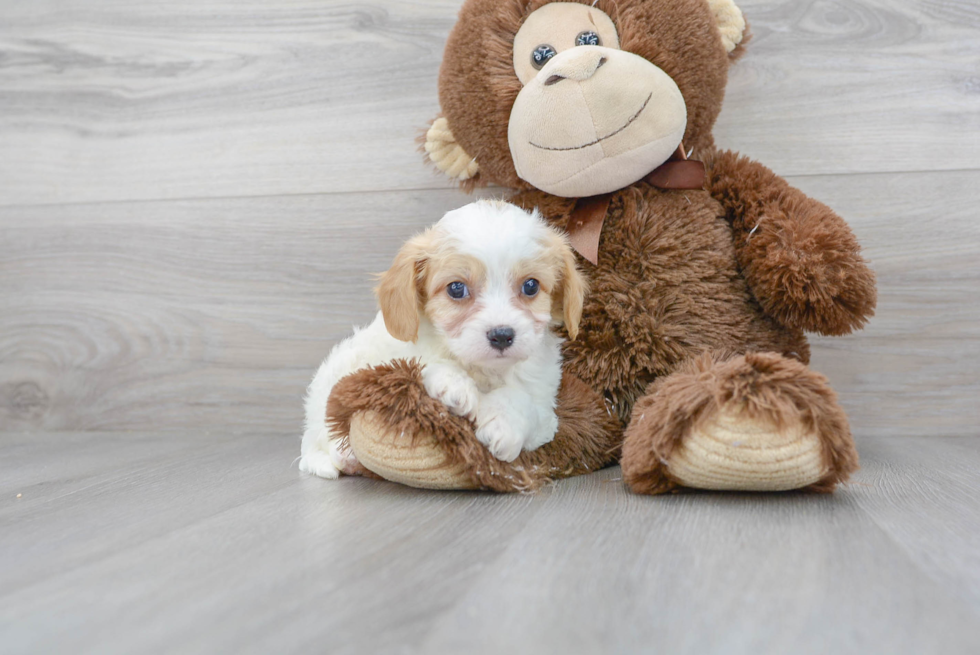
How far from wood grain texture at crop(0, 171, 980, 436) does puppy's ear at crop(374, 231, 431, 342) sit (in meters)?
0.54

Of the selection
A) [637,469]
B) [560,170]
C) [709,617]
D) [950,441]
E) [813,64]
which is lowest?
[950,441]

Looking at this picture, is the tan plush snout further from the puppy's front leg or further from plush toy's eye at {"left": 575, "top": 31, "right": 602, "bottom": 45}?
the puppy's front leg

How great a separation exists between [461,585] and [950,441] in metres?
1.14

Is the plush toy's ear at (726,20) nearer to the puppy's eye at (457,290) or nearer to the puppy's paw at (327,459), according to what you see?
the puppy's eye at (457,290)

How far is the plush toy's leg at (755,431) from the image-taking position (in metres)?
0.83

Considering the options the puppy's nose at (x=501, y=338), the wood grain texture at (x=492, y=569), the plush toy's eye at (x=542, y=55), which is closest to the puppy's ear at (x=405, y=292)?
the puppy's nose at (x=501, y=338)

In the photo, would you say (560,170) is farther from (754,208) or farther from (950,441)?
(950,441)

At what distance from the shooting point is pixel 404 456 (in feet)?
3.07

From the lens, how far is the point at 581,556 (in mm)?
698

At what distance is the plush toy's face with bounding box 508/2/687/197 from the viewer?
3.47 feet

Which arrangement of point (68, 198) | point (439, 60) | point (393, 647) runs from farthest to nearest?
1. point (68, 198)
2. point (439, 60)
3. point (393, 647)

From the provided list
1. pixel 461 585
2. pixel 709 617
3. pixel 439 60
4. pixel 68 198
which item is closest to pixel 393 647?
pixel 461 585

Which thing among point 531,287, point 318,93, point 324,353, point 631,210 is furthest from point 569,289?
point 318,93

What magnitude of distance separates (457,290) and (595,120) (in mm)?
319
